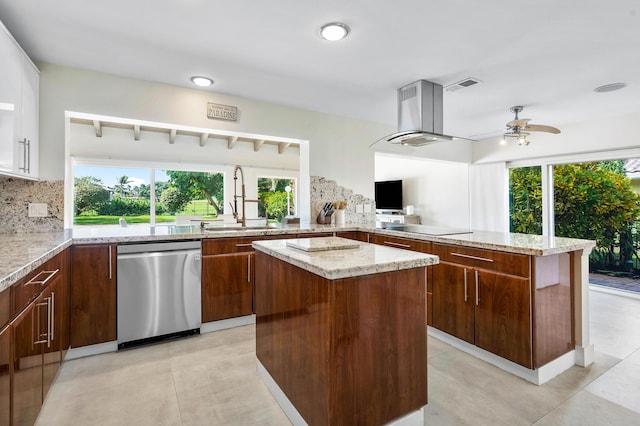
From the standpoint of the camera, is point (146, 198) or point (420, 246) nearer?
point (420, 246)

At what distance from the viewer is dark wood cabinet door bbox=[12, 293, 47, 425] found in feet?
4.20

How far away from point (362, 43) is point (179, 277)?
2.35 metres

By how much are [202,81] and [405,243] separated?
7.99 ft

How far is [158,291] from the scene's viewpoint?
261cm

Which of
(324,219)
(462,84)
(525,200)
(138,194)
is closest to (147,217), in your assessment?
(138,194)

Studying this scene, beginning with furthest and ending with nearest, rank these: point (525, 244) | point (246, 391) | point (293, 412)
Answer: point (525, 244)
point (246, 391)
point (293, 412)

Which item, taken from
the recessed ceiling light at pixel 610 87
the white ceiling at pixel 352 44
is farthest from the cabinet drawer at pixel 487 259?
the recessed ceiling light at pixel 610 87

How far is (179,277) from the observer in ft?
8.80

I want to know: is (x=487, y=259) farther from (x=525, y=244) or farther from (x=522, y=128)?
(x=522, y=128)

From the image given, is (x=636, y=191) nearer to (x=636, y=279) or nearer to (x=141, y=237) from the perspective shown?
(x=636, y=279)

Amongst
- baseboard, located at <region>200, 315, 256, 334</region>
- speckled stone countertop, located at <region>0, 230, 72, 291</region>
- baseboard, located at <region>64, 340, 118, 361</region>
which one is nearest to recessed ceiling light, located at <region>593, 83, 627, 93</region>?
baseboard, located at <region>200, 315, 256, 334</region>

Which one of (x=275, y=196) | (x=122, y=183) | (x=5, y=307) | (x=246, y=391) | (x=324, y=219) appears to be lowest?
(x=246, y=391)

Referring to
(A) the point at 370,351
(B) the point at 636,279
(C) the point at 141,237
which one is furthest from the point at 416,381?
(B) the point at 636,279

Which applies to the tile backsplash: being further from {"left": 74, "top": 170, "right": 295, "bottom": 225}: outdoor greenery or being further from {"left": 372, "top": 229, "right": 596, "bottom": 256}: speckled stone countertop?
{"left": 74, "top": 170, "right": 295, "bottom": 225}: outdoor greenery
